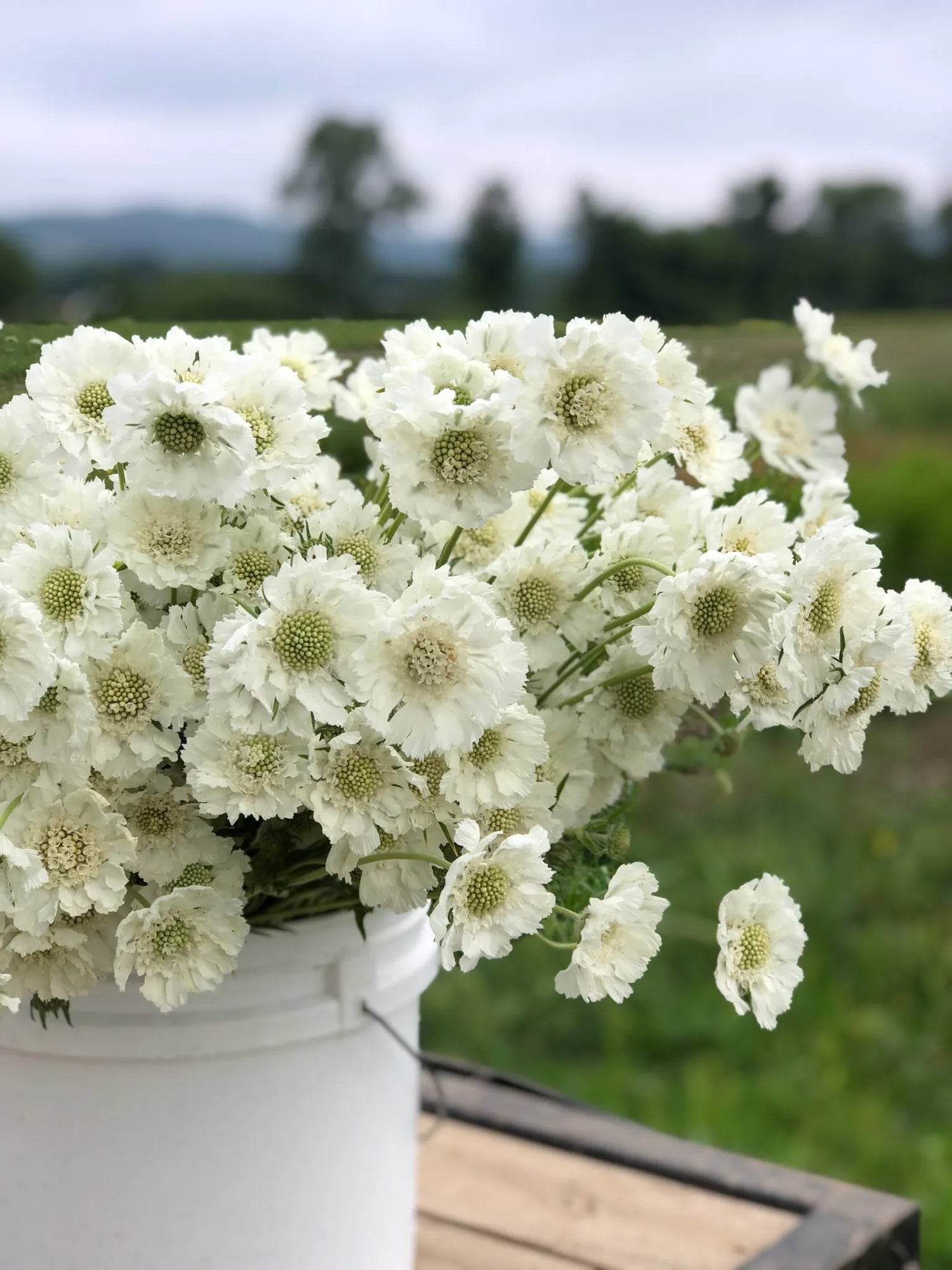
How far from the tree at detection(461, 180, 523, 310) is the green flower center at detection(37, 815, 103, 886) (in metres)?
7.81

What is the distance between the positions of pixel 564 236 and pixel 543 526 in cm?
440

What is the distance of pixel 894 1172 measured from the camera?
1.85m

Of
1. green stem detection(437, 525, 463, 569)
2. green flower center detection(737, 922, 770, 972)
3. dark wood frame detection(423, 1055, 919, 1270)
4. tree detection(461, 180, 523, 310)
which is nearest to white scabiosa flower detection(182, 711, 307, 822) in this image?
green stem detection(437, 525, 463, 569)

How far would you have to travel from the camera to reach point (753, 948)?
63cm

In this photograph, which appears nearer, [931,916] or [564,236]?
[931,916]

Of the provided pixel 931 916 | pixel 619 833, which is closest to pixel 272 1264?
pixel 619 833

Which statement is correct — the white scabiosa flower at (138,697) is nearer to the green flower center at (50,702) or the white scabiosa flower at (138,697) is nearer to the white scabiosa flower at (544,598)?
the green flower center at (50,702)

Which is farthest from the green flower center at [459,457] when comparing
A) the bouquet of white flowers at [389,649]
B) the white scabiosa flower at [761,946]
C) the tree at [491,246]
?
the tree at [491,246]

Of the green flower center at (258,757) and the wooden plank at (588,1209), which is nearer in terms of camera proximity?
the green flower center at (258,757)

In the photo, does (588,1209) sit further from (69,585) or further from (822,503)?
(69,585)

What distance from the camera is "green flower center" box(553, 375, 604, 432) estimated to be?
0.54 meters

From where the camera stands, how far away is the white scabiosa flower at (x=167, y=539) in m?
0.56

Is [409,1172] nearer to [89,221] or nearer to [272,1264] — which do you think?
[272,1264]

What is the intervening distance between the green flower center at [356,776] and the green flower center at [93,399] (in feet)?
0.55
